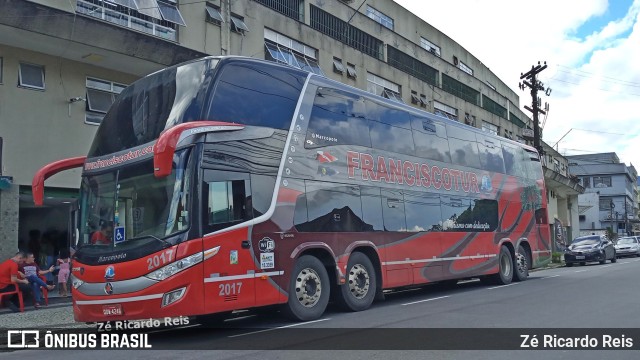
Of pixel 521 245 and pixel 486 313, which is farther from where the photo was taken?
pixel 521 245

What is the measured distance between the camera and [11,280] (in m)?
12.9

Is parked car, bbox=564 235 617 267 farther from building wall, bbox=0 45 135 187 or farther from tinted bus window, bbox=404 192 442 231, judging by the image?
building wall, bbox=0 45 135 187

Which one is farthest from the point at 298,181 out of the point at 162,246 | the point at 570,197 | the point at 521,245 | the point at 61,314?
the point at 570,197

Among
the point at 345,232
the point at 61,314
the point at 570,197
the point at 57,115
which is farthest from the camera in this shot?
the point at 570,197

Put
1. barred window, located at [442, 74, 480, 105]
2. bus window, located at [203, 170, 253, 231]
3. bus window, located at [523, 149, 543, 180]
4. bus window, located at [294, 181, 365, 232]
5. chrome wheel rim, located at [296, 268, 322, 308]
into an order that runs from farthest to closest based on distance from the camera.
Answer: barred window, located at [442, 74, 480, 105], bus window, located at [523, 149, 543, 180], bus window, located at [294, 181, 365, 232], chrome wheel rim, located at [296, 268, 322, 308], bus window, located at [203, 170, 253, 231]

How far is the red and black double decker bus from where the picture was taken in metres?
8.26

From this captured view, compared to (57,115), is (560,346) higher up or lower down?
lower down

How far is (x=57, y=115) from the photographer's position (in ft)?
51.6

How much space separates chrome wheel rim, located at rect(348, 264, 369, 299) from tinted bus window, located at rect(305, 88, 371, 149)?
2.55 m

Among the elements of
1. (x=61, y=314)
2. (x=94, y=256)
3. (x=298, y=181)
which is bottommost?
(x=61, y=314)

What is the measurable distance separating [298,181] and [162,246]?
2.98 metres

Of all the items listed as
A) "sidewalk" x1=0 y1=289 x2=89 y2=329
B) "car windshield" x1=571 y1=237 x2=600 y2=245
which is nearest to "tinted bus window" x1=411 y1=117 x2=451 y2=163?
"sidewalk" x1=0 y1=289 x2=89 y2=329

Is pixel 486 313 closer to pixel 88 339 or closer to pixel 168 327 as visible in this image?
pixel 168 327

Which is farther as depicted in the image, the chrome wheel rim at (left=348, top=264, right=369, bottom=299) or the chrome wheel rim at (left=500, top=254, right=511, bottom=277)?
the chrome wheel rim at (left=500, top=254, right=511, bottom=277)
